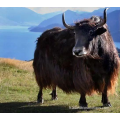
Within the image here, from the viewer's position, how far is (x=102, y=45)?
6.67 meters

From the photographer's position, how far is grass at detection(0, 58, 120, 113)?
6.97m

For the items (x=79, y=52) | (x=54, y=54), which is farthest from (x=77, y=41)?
(x=54, y=54)

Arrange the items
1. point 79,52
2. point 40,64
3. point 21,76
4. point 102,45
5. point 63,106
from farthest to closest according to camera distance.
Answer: point 21,76, point 40,64, point 63,106, point 102,45, point 79,52

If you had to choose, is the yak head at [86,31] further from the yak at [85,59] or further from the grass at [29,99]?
the grass at [29,99]

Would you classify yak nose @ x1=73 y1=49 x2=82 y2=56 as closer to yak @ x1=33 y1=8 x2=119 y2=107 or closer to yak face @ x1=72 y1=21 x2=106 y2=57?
yak @ x1=33 y1=8 x2=119 y2=107

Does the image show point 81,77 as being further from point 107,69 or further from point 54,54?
point 54,54

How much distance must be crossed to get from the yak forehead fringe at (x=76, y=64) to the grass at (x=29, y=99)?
1.59 ft

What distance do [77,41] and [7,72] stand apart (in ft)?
23.3

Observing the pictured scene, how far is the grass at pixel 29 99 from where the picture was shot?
697 centimetres

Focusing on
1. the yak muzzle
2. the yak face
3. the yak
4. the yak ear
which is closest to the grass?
the yak

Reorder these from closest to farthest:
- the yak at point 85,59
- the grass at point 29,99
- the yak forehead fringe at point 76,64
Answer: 1. the yak at point 85,59
2. the yak forehead fringe at point 76,64
3. the grass at point 29,99

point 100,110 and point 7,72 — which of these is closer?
point 100,110

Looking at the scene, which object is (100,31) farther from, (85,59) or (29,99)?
(29,99)

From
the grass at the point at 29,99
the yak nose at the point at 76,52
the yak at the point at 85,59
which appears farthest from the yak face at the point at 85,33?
the grass at the point at 29,99
